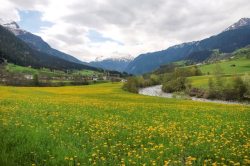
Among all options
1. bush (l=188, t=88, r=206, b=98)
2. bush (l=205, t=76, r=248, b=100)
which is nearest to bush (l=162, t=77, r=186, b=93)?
bush (l=188, t=88, r=206, b=98)

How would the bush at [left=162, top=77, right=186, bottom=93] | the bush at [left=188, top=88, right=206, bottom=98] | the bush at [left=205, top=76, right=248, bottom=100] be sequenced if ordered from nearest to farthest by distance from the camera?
the bush at [left=205, top=76, right=248, bottom=100], the bush at [left=188, top=88, right=206, bottom=98], the bush at [left=162, top=77, right=186, bottom=93]

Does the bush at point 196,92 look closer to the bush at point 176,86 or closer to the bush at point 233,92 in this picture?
the bush at point 233,92

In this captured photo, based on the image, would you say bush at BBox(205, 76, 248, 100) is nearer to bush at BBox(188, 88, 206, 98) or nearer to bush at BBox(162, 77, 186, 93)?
bush at BBox(188, 88, 206, 98)

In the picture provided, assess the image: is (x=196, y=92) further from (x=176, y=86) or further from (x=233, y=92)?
(x=233, y=92)

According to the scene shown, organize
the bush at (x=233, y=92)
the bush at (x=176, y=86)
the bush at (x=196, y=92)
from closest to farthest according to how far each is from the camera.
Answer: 1. the bush at (x=233, y=92)
2. the bush at (x=196, y=92)
3. the bush at (x=176, y=86)

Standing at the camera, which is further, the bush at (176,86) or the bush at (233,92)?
the bush at (176,86)

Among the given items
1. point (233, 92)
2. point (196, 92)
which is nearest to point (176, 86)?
point (196, 92)

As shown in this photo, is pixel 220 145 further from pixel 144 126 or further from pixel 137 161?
pixel 144 126

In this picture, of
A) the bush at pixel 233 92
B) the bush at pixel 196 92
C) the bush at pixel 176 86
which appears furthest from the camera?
the bush at pixel 176 86

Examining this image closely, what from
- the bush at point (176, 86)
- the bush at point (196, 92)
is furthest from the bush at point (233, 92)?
the bush at point (176, 86)

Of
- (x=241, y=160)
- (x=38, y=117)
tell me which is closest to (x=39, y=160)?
(x=241, y=160)

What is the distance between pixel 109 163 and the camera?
1035 centimetres

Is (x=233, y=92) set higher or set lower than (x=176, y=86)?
lower

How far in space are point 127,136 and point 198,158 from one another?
416 centimetres
